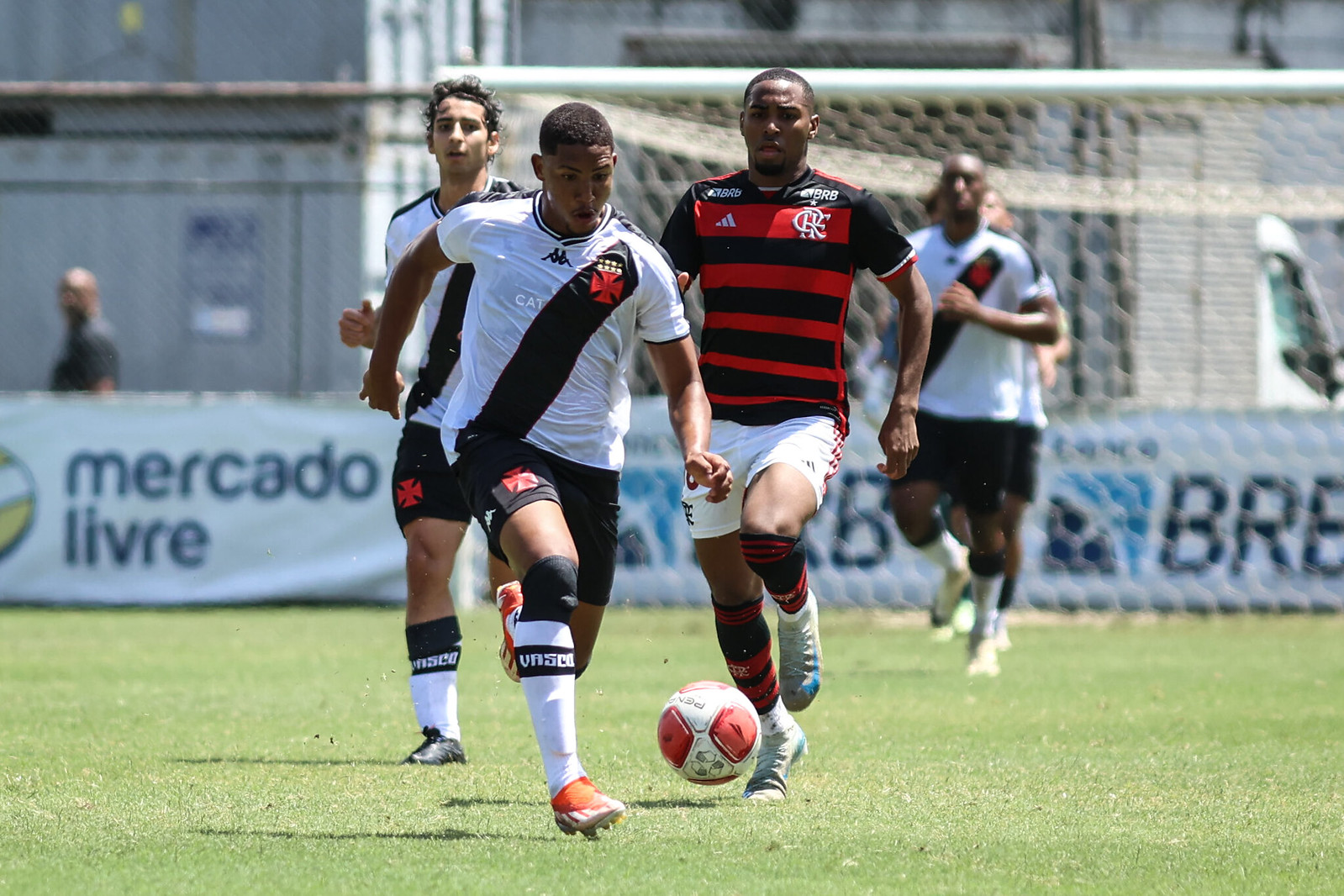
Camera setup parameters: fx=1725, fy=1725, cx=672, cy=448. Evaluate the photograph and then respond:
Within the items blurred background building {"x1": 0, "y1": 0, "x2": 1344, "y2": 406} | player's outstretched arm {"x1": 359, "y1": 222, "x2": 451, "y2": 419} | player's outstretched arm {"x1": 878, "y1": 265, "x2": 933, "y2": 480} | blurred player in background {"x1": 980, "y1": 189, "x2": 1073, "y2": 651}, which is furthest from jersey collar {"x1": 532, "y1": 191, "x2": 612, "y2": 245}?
blurred background building {"x1": 0, "y1": 0, "x2": 1344, "y2": 406}

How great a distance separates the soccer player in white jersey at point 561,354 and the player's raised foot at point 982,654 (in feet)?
13.5

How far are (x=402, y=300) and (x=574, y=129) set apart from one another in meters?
0.85

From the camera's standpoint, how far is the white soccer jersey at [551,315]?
4977mm

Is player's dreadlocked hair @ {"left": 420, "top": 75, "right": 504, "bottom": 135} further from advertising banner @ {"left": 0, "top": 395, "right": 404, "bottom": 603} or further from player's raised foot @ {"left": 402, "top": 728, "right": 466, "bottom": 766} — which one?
advertising banner @ {"left": 0, "top": 395, "right": 404, "bottom": 603}

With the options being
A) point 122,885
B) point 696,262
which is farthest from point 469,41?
point 122,885

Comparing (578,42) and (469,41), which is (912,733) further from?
(578,42)

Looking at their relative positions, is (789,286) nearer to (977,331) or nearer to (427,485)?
(427,485)

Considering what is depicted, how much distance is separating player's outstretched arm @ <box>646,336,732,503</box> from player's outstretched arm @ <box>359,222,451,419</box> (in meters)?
0.73

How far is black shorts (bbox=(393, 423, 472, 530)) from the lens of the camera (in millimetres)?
6289

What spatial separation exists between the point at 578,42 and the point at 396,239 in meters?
11.3

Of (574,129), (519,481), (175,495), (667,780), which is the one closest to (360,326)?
(519,481)

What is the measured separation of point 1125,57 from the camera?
17.9m

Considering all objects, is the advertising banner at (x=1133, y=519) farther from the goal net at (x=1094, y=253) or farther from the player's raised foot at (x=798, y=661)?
the player's raised foot at (x=798, y=661)

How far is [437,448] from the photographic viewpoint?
632 cm
